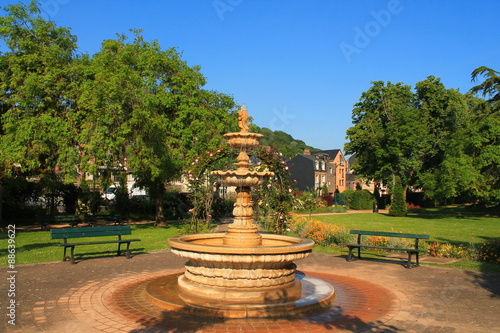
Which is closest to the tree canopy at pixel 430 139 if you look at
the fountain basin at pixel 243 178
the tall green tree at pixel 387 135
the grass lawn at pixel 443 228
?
the tall green tree at pixel 387 135

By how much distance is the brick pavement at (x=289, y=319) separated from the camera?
6404 mm

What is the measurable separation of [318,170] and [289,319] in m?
64.7

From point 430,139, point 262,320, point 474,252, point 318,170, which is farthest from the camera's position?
point 318,170

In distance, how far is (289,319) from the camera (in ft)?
22.3

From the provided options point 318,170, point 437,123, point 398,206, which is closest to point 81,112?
point 398,206

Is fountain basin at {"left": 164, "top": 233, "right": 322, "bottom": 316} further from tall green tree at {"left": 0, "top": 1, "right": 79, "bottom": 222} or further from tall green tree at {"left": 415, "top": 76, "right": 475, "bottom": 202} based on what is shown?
tall green tree at {"left": 415, "top": 76, "right": 475, "bottom": 202}

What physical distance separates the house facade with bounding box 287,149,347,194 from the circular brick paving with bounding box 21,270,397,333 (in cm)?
5828

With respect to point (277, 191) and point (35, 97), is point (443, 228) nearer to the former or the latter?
point (277, 191)

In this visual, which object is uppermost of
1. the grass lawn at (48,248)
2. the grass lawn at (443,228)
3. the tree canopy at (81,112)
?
the tree canopy at (81,112)

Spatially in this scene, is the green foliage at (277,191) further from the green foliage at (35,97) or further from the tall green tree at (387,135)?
the tall green tree at (387,135)

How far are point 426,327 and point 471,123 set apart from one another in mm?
34886

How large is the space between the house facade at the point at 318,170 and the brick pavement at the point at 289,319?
5578 cm

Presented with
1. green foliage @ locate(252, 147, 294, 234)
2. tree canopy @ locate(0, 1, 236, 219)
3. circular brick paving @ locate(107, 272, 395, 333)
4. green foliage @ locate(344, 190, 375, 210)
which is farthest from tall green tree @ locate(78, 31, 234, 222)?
green foliage @ locate(344, 190, 375, 210)

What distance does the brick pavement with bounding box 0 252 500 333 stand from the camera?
21.0 feet
